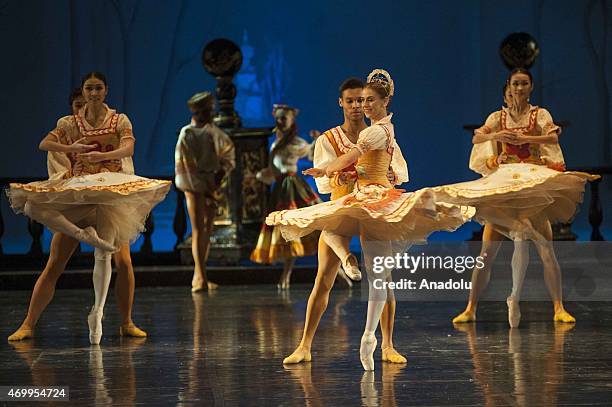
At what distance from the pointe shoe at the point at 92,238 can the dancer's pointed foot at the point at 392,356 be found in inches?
65.5

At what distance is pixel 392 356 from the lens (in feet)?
20.2

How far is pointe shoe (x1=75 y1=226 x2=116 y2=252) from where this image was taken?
6875mm

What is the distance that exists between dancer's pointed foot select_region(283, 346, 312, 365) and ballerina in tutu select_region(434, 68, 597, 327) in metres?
1.40

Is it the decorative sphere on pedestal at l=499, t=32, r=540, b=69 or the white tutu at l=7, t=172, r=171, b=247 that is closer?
the white tutu at l=7, t=172, r=171, b=247

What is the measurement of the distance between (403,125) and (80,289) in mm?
7606

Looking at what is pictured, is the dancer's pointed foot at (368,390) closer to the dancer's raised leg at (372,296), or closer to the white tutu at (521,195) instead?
the dancer's raised leg at (372,296)

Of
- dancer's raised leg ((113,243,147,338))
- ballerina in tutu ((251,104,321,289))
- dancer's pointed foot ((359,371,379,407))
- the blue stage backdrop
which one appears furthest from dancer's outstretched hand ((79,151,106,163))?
the blue stage backdrop

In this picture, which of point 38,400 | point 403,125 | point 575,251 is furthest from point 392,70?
point 38,400

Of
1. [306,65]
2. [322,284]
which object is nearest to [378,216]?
[322,284]

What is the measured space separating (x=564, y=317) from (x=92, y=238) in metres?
2.72

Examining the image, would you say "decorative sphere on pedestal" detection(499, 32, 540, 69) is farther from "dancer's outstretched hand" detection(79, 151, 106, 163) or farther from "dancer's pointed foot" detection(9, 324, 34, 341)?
"dancer's pointed foot" detection(9, 324, 34, 341)

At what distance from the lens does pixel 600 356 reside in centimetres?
620

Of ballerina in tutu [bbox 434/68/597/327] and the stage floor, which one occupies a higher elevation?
ballerina in tutu [bbox 434/68/597/327]

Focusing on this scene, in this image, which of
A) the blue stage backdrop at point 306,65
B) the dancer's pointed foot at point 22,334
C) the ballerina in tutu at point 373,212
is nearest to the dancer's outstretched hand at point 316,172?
the ballerina in tutu at point 373,212
